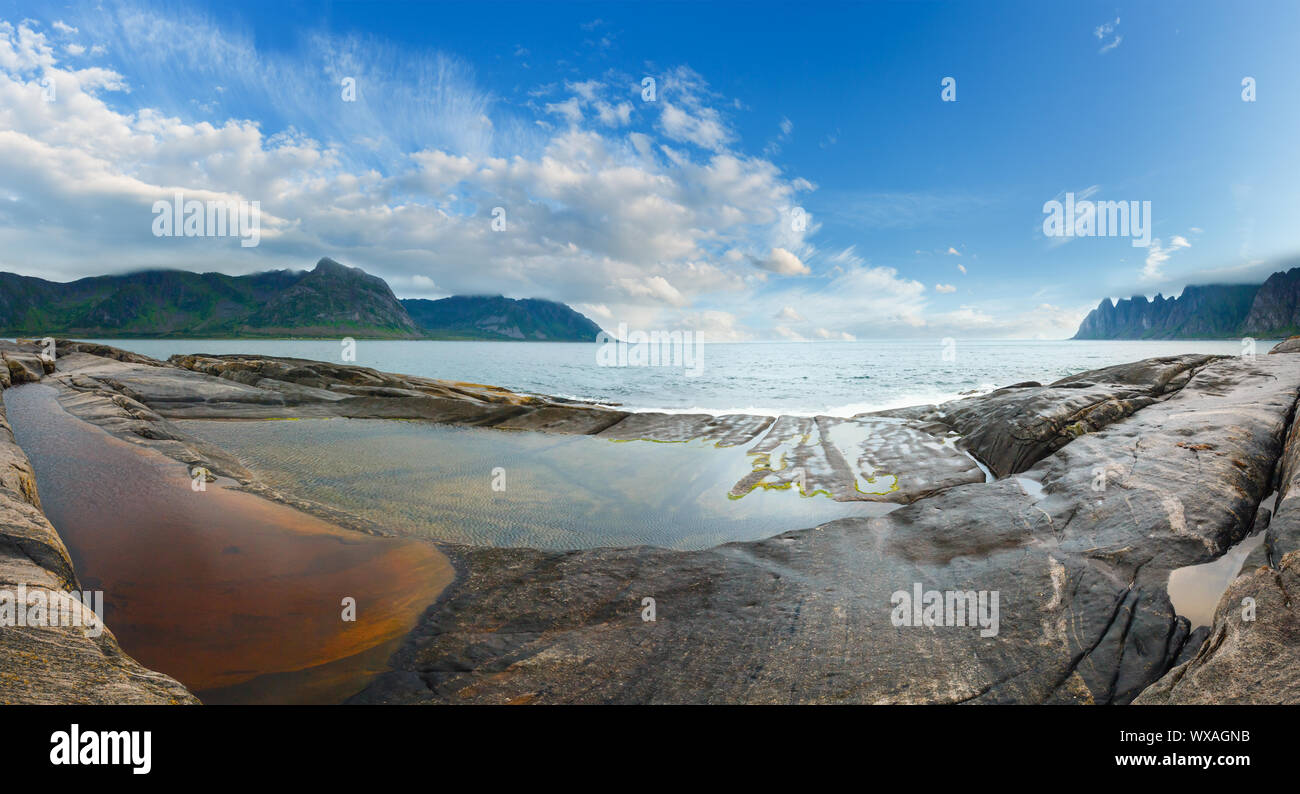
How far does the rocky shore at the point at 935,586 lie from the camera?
5359 millimetres

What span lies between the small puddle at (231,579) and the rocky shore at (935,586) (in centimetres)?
76

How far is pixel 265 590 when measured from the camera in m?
7.66

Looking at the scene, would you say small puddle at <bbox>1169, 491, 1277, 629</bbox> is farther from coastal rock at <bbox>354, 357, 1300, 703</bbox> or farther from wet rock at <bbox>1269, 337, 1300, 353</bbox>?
wet rock at <bbox>1269, 337, 1300, 353</bbox>

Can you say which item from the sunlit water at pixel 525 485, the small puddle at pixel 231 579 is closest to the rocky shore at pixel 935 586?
the small puddle at pixel 231 579

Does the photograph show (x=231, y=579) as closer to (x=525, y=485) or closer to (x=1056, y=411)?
(x=525, y=485)

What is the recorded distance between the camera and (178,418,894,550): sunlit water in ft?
38.3

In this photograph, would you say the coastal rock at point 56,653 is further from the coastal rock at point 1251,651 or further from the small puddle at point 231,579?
the coastal rock at point 1251,651

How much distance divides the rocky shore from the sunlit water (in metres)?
1.12

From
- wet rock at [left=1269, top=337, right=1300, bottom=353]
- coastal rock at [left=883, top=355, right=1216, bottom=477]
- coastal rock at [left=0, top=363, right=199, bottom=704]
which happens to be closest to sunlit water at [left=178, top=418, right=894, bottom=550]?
coastal rock at [left=0, top=363, right=199, bottom=704]

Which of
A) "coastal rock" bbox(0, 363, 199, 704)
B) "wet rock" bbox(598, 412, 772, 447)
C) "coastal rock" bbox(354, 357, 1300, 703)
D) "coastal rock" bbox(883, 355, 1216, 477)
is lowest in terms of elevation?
"coastal rock" bbox(354, 357, 1300, 703)

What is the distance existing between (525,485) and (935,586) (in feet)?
37.2

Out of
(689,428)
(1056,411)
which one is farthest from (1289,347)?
(689,428)
